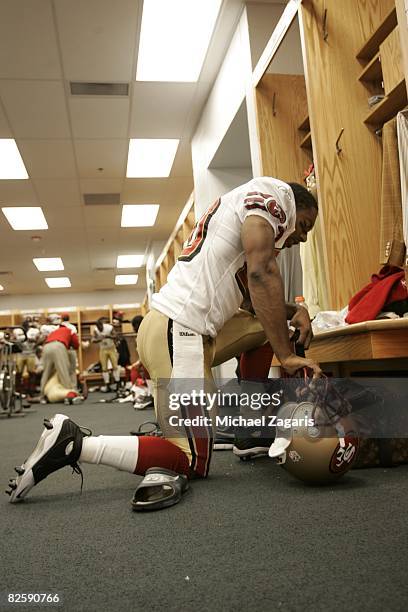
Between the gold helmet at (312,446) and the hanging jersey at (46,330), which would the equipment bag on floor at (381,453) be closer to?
the gold helmet at (312,446)

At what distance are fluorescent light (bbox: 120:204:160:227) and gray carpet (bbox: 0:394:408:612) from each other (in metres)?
7.29

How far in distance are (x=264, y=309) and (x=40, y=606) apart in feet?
3.54

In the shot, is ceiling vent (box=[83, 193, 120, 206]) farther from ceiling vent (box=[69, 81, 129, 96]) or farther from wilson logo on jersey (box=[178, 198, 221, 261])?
wilson logo on jersey (box=[178, 198, 221, 261])

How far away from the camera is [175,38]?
184 inches

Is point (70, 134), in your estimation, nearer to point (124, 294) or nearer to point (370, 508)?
point (370, 508)

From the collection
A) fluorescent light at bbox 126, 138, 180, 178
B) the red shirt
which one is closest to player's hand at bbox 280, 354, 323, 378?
fluorescent light at bbox 126, 138, 180, 178

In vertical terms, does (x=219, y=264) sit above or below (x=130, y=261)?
below

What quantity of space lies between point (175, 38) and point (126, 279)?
11.0 m

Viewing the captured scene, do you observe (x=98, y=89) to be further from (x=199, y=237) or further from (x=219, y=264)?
(x=219, y=264)

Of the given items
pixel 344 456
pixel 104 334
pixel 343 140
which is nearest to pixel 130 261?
pixel 104 334

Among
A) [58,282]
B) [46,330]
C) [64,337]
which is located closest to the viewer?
[64,337]

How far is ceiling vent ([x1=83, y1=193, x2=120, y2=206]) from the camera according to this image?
8.29 metres

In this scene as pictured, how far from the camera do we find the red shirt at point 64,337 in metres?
8.68

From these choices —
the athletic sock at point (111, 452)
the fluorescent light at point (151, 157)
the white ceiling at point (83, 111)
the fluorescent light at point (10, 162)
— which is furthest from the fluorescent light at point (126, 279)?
the athletic sock at point (111, 452)
